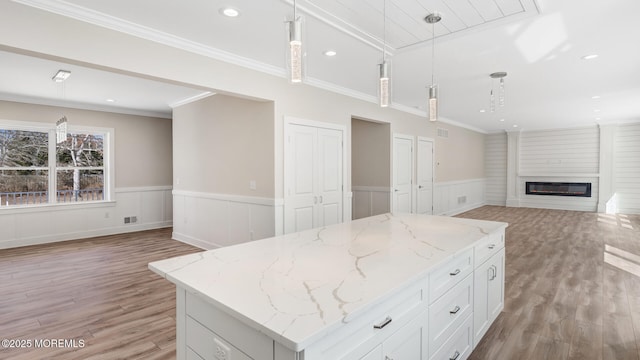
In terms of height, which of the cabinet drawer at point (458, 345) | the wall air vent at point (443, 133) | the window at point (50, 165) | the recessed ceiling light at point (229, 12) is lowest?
the cabinet drawer at point (458, 345)

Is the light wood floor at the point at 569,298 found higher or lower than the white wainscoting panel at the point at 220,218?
lower

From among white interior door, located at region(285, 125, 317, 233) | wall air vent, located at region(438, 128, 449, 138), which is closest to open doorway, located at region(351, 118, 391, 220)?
white interior door, located at region(285, 125, 317, 233)

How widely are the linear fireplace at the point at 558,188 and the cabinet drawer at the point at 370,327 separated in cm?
1082

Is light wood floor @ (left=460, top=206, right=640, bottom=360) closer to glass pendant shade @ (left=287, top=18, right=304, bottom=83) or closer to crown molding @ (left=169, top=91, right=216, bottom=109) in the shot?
glass pendant shade @ (left=287, top=18, right=304, bottom=83)

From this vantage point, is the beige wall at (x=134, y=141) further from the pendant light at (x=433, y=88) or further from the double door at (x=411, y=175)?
the pendant light at (x=433, y=88)

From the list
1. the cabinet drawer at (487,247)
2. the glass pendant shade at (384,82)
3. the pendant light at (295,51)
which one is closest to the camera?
the pendant light at (295,51)

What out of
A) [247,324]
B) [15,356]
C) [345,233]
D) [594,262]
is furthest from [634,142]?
[15,356]

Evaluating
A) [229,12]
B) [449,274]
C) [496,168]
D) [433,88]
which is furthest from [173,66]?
[496,168]

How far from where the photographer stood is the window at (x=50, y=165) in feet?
18.4

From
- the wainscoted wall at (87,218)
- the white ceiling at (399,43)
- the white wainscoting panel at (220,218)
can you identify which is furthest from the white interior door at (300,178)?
the wainscoted wall at (87,218)

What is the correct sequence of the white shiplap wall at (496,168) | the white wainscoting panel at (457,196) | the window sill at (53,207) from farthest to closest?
the white shiplap wall at (496,168)
the white wainscoting panel at (457,196)
the window sill at (53,207)

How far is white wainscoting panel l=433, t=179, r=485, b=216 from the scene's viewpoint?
7.96 m

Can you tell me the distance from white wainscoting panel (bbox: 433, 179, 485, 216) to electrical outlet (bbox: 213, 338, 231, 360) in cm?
711

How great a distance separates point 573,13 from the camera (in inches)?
105
